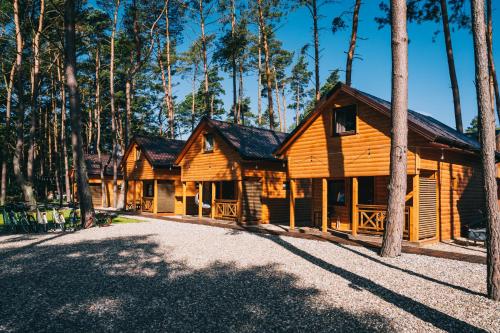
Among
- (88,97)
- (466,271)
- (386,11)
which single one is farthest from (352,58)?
(88,97)

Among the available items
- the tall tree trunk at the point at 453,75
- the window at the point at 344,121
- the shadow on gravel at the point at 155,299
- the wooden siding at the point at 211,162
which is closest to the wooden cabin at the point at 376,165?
the window at the point at 344,121

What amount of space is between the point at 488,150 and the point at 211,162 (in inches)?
578

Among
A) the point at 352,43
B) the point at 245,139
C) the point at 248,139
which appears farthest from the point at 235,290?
the point at 352,43

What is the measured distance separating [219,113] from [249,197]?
3478cm

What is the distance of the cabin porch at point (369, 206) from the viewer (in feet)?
38.1

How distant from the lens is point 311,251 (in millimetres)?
10367

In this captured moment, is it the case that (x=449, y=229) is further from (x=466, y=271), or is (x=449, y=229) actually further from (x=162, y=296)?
(x=162, y=296)

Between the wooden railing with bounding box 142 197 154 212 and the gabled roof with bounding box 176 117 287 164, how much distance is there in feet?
16.1

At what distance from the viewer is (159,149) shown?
2569cm

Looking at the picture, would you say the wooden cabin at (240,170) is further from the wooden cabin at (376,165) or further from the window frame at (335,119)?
the window frame at (335,119)

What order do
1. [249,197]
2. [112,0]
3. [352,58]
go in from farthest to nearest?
[112,0]
[352,58]
[249,197]

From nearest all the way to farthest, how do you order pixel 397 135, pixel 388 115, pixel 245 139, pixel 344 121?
pixel 397 135 < pixel 388 115 < pixel 344 121 < pixel 245 139

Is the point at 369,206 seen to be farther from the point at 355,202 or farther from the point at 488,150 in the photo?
A: the point at 488,150

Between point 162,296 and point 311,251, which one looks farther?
point 311,251
